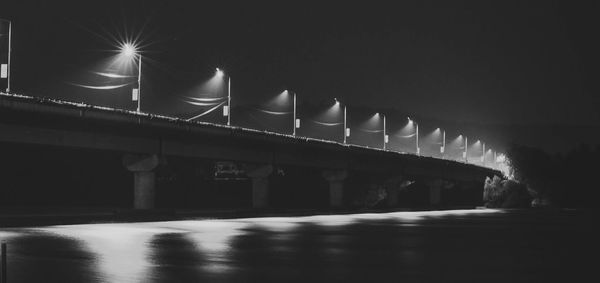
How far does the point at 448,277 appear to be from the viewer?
24.2m

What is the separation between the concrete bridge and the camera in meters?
66.9

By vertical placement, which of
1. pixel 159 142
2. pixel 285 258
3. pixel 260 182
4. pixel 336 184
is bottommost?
pixel 285 258

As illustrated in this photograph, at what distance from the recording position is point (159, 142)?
83938mm

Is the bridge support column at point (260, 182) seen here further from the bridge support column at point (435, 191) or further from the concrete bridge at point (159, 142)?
the bridge support column at point (435, 191)

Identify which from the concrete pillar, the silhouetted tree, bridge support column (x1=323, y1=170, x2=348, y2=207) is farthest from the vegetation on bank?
bridge support column (x1=323, y1=170, x2=348, y2=207)

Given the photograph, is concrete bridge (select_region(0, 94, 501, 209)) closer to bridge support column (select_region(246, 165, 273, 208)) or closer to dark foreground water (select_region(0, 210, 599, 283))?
bridge support column (select_region(246, 165, 273, 208))

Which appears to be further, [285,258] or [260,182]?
[260,182]

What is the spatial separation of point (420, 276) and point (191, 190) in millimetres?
134030

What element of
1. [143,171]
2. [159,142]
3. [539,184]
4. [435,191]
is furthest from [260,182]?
[539,184]

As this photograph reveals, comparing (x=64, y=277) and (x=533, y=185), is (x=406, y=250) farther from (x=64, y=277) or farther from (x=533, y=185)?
(x=533, y=185)

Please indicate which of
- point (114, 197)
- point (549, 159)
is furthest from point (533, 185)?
point (114, 197)

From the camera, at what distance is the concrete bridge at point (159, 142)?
219 ft

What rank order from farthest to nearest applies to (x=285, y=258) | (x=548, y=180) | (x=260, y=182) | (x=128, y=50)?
1. (x=548, y=180)
2. (x=260, y=182)
3. (x=128, y=50)
4. (x=285, y=258)

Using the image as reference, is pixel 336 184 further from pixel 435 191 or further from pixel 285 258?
pixel 285 258
